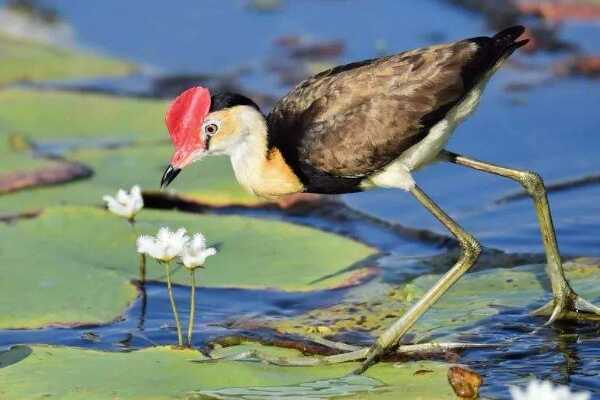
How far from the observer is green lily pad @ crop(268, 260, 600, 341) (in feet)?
20.7

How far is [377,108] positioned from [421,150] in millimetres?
323

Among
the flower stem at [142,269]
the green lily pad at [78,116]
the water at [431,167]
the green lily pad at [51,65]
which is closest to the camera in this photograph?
the water at [431,167]

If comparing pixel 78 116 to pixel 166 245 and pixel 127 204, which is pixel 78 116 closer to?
pixel 127 204

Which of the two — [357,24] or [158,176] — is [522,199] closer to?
[158,176]

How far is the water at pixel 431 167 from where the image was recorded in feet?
20.3

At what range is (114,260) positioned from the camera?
7.13 metres

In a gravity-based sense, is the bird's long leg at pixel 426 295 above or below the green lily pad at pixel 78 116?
below

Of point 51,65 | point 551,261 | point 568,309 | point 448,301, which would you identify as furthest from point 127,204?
point 51,65

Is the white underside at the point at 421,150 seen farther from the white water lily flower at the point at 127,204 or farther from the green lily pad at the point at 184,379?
the white water lily flower at the point at 127,204

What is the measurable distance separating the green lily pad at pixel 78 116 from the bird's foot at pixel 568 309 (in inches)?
154

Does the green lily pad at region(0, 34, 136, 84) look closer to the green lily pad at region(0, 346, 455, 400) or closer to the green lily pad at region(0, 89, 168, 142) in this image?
the green lily pad at region(0, 89, 168, 142)

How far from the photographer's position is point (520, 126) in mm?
10039

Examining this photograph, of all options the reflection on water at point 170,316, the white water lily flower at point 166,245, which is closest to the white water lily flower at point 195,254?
the white water lily flower at point 166,245

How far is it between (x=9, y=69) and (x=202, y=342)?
19.8ft
